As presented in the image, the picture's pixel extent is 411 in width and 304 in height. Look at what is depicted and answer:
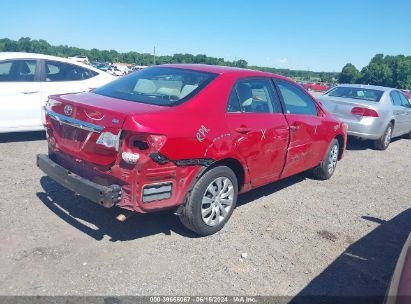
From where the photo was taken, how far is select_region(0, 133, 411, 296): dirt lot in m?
Answer: 3.08

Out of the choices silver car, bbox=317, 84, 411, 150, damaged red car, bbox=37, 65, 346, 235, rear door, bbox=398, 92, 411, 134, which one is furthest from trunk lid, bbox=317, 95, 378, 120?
damaged red car, bbox=37, 65, 346, 235

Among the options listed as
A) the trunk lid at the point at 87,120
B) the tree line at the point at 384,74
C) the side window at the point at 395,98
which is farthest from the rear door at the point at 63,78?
the tree line at the point at 384,74

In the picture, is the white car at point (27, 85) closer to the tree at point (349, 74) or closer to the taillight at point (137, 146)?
the taillight at point (137, 146)

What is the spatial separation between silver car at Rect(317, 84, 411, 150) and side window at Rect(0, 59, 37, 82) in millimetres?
6340

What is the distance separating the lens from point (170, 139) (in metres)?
3.18

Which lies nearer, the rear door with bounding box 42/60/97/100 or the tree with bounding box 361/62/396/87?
the rear door with bounding box 42/60/97/100

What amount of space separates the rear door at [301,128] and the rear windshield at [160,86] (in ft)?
4.29

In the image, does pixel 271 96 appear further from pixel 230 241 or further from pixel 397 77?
pixel 397 77

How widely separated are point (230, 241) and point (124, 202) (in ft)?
4.17

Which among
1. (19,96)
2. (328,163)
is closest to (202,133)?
(328,163)

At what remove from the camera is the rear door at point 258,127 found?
3924 millimetres

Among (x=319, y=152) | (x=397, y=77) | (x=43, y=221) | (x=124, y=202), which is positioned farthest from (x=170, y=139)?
(x=397, y=77)

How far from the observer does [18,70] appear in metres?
6.68

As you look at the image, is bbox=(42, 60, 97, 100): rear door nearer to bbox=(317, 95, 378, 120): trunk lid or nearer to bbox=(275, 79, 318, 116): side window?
bbox=(275, 79, 318, 116): side window
